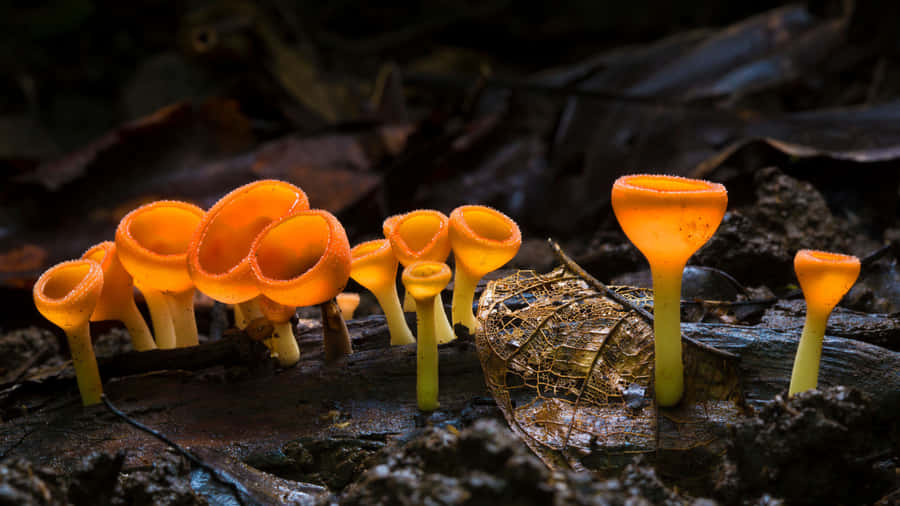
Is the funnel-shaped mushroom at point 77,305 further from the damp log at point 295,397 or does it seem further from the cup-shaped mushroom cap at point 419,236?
the cup-shaped mushroom cap at point 419,236

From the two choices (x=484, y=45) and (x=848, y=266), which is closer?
(x=848, y=266)

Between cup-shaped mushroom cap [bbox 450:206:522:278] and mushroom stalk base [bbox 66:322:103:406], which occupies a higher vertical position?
cup-shaped mushroom cap [bbox 450:206:522:278]

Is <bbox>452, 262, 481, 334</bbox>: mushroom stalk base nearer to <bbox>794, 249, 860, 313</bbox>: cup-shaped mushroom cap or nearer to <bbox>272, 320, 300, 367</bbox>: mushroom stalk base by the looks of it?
Result: <bbox>272, 320, 300, 367</bbox>: mushroom stalk base

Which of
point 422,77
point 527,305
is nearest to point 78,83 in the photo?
point 422,77

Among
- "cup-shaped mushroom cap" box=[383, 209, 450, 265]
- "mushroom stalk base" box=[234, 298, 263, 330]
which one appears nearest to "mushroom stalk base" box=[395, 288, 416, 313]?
"cup-shaped mushroom cap" box=[383, 209, 450, 265]

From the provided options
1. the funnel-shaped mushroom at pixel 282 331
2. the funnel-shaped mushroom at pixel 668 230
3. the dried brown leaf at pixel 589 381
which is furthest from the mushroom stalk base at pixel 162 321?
the funnel-shaped mushroom at pixel 668 230

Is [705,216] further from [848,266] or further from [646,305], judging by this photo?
[646,305]
